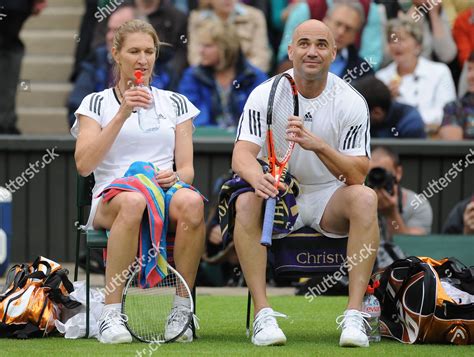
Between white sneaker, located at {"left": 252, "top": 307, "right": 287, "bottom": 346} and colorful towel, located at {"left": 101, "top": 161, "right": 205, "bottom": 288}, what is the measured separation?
1.65 feet

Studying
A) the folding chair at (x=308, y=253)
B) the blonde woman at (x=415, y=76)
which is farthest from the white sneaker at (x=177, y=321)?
the blonde woman at (x=415, y=76)

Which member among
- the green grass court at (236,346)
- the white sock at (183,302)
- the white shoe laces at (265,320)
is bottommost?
the green grass court at (236,346)

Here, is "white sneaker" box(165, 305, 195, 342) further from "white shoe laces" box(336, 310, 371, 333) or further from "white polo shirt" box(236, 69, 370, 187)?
"white polo shirt" box(236, 69, 370, 187)

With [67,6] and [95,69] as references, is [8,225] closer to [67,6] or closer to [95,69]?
[95,69]

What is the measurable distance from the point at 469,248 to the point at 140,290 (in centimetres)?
399

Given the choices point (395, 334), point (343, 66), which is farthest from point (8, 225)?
point (395, 334)

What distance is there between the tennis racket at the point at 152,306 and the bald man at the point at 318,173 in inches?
13.4

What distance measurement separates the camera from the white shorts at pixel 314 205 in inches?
252

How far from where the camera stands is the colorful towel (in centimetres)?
607

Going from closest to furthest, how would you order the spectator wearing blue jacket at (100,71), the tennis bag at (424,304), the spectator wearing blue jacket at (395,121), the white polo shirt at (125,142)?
the tennis bag at (424,304), the white polo shirt at (125,142), the spectator wearing blue jacket at (395,121), the spectator wearing blue jacket at (100,71)

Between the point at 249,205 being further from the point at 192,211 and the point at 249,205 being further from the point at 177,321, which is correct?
the point at 177,321

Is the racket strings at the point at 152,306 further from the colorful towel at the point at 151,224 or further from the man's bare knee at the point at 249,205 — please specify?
the man's bare knee at the point at 249,205

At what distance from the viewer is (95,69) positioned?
38.7 ft

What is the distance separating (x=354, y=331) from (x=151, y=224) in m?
1.07
